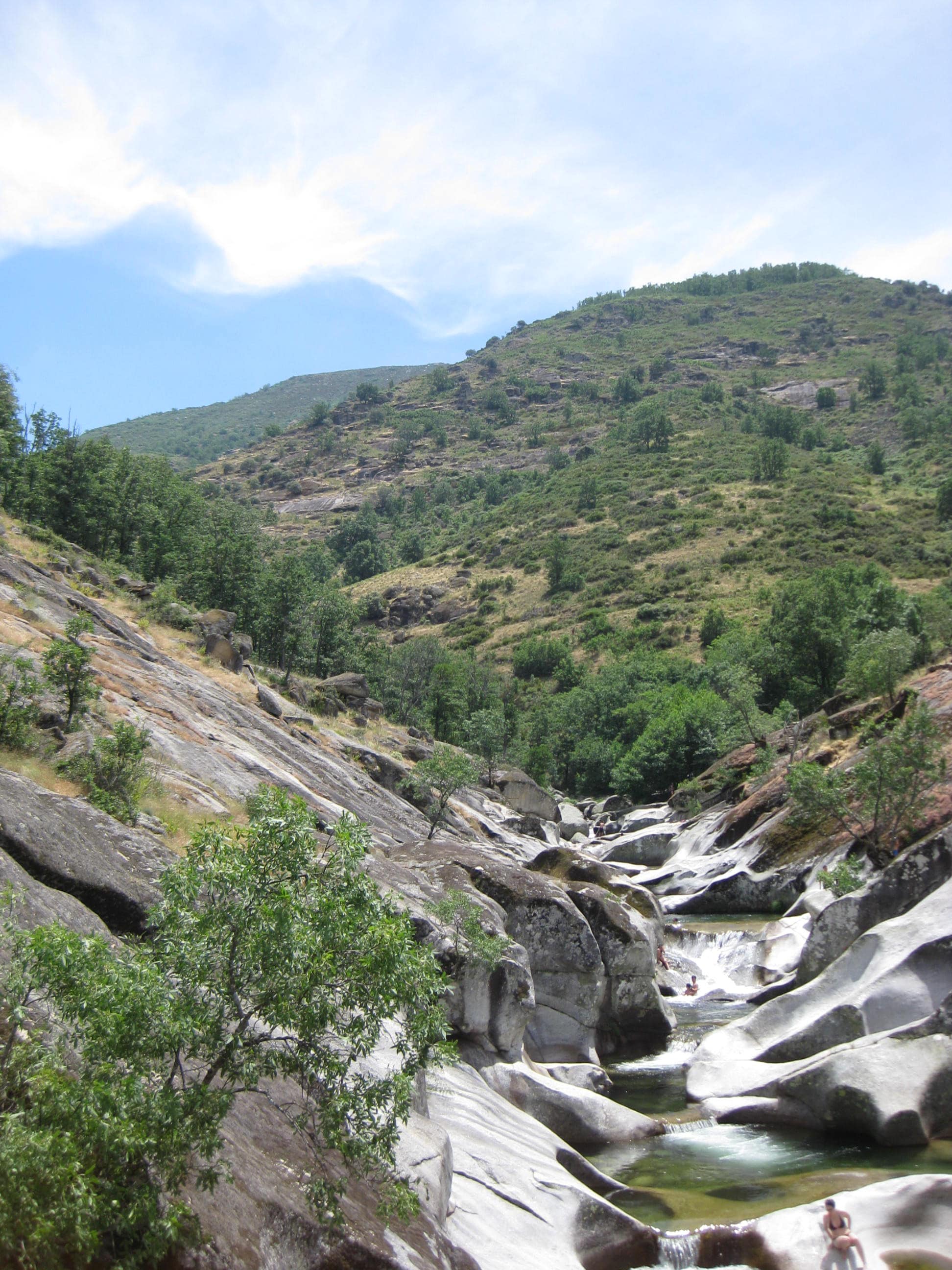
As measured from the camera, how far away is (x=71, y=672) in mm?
19172

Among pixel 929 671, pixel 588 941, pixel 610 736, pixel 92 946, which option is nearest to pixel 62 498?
pixel 588 941

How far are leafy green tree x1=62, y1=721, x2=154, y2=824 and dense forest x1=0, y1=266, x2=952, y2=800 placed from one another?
2924 cm

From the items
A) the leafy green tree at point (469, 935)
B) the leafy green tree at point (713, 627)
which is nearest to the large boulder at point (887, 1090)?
the leafy green tree at point (469, 935)

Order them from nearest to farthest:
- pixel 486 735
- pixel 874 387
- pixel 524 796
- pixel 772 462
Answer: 1. pixel 524 796
2. pixel 486 735
3. pixel 772 462
4. pixel 874 387

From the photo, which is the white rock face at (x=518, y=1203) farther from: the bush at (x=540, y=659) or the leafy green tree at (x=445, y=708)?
the bush at (x=540, y=659)

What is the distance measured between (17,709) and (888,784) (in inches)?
1038

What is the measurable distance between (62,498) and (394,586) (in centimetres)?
9001

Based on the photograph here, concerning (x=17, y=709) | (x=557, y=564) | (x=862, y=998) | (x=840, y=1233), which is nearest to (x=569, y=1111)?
(x=840, y=1233)

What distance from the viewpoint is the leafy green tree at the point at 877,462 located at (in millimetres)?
146250

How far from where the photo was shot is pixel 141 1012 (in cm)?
720

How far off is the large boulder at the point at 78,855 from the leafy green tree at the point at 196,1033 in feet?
10.3

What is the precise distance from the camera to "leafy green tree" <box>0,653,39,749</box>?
1599 cm

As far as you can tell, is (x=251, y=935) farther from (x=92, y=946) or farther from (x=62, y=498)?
(x=62, y=498)

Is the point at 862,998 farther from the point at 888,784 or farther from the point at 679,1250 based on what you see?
the point at 888,784
